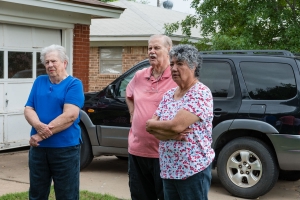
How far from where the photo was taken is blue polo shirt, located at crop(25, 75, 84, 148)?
16.2 ft

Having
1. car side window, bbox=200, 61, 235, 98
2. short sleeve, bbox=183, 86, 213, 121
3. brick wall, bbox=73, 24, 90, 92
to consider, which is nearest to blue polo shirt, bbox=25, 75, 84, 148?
short sleeve, bbox=183, 86, 213, 121

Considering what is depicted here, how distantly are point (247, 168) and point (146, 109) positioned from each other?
10.3 ft

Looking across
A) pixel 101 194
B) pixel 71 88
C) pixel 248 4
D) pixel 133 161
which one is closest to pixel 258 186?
pixel 101 194

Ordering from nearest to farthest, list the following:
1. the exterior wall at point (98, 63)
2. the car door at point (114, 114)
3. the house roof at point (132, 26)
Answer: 1. the car door at point (114, 114)
2. the house roof at point (132, 26)
3. the exterior wall at point (98, 63)

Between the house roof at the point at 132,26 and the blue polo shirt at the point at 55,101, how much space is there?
38.3 feet

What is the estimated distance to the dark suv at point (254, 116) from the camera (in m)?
7.39

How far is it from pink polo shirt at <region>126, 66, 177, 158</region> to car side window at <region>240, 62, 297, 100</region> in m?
3.03

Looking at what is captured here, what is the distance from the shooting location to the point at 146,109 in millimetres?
4887

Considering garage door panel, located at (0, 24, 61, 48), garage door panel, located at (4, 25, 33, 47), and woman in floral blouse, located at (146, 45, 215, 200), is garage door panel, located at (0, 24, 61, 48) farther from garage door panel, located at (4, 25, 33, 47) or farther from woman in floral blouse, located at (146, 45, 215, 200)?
woman in floral blouse, located at (146, 45, 215, 200)

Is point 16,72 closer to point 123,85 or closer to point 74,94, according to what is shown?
point 123,85

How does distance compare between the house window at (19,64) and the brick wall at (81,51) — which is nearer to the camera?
the house window at (19,64)

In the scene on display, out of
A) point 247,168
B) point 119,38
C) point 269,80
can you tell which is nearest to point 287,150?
point 247,168

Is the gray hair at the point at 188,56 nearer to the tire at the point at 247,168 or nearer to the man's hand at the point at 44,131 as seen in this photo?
the man's hand at the point at 44,131

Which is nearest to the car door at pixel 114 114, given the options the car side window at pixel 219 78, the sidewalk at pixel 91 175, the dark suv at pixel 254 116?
the sidewalk at pixel 91 175
